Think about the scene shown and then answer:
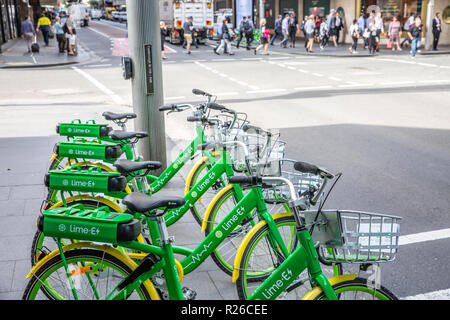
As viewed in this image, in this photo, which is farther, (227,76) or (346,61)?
(346,61)

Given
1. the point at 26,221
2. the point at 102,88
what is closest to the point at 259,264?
the point at 26,221

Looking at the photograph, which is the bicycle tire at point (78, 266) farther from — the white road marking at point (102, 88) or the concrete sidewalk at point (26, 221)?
the white road marking at point (102, 88)

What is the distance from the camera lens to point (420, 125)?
33.6 feet

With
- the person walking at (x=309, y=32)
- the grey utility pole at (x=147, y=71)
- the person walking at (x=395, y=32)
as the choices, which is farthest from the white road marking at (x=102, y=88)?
the person walking at (x=395, y=32)

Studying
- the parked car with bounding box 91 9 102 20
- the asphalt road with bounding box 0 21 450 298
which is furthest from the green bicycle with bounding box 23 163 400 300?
the parked car with bounding box 91 9 102 20

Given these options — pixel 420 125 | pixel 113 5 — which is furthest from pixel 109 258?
pixel 113 5

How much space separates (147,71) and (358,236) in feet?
14.2

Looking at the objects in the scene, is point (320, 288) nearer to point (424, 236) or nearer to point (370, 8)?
point (424, 236)

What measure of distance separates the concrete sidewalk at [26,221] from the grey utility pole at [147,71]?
66cm

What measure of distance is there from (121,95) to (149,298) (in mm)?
12186

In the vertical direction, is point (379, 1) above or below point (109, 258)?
above

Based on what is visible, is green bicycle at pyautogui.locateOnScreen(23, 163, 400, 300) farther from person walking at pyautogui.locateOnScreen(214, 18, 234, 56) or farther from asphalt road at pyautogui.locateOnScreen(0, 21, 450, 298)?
person walking at pyautogui.locateOnScreen(214, 18, 234, 56)
